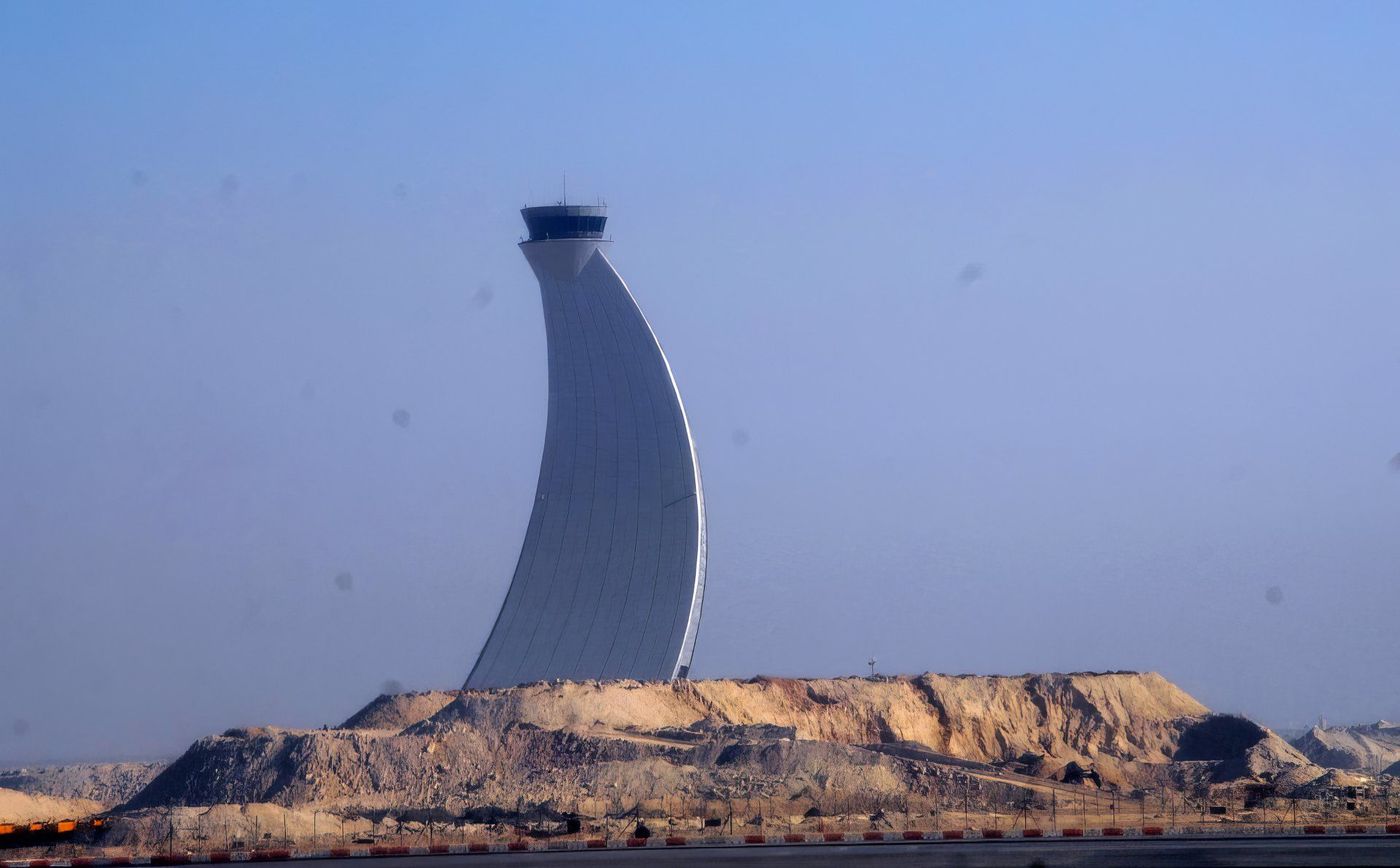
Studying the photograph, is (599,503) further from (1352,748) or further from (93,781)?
(1352,748)

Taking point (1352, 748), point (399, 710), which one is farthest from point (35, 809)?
point (1352, 748)

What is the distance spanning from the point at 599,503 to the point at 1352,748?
112 feet

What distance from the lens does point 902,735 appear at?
2124 inches

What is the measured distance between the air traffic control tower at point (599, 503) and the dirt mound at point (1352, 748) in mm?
25512

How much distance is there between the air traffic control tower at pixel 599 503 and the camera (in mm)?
55438

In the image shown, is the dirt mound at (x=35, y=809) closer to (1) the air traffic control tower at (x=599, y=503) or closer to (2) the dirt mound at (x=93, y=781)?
(2) the dirt mound at (x=93, y=781)

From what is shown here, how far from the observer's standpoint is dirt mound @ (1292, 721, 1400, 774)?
222 feet

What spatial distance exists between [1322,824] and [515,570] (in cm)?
3015

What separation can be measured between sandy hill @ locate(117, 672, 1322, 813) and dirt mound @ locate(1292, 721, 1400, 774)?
12.2 m

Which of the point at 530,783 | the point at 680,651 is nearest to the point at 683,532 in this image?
the point at 680,651

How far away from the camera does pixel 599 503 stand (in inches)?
2265

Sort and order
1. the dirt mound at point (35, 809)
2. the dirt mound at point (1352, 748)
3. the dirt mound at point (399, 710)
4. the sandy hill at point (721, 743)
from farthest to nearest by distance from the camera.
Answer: the dirt mound at point (1352, 748)
the dirt mound at point (399, 710)
the dirt mound at point (35, 809)
the sandy hill at point (721, 743)

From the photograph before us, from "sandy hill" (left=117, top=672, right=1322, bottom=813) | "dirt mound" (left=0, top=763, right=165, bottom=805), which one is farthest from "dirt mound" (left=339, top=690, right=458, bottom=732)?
"dirt mound" (left=0, top=763, right=165, bottom=805)

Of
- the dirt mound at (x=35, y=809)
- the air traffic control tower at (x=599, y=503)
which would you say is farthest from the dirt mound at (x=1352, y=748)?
the dirt mound at (x=35, y=809)
